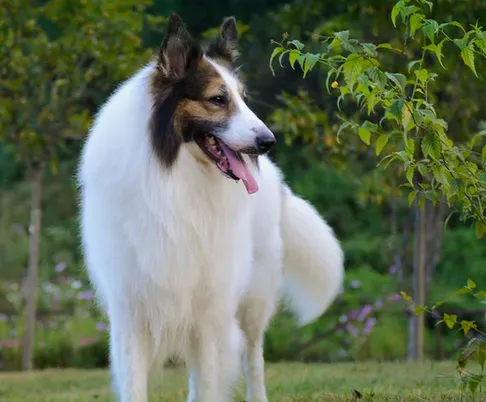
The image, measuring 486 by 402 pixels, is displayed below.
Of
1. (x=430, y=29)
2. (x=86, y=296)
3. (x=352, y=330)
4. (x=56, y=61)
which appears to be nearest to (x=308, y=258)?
(x=430, y=29)

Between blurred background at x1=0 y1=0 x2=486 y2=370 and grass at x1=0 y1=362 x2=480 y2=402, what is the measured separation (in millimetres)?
868

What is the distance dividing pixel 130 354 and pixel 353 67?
1.91 meters

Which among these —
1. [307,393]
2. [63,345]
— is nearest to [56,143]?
[63,345]

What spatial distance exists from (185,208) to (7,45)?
5.59 metres

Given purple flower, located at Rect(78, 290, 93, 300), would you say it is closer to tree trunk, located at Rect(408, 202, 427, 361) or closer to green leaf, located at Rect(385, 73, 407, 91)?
tree trunk, located at Rect(408, 202, 427, 361)

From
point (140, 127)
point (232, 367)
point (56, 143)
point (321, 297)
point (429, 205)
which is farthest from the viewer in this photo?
point (429, 205)

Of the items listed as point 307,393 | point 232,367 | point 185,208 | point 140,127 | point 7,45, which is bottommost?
point 307,393

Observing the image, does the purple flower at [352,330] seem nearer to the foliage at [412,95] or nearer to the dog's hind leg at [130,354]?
the dog's hind leg at [130,354]

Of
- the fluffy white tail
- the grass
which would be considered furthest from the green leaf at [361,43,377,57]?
the fluffy white tail

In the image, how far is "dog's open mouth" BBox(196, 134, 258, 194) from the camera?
4.50 meters

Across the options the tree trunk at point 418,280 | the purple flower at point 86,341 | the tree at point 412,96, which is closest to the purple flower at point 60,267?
the purple flower at point 86,341

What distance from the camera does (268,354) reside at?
43.0 feet

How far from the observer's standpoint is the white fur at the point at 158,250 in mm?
4594

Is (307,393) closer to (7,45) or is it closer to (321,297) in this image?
(321,297)
